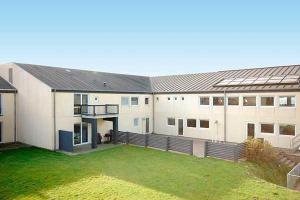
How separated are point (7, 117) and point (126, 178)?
15.9m

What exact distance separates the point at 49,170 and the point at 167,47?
24.2m

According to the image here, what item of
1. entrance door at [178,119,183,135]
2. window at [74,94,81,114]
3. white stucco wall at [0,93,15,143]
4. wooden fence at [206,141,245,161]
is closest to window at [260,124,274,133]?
wooden fence at [206,141,245,161]

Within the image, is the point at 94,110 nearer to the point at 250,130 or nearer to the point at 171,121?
the point at 171,121

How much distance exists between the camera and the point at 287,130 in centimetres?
2284

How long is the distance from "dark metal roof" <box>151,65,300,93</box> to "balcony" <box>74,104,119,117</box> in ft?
27.9

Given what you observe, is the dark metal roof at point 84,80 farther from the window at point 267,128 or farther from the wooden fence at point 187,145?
the window at point 267,128

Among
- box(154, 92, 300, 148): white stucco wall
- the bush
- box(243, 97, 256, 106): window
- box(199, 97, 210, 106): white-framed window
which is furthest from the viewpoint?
box(199, 97, 210, 106): white-framed window

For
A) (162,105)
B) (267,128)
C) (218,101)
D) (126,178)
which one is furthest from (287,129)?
(126,178)

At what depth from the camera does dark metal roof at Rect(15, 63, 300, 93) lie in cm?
2369

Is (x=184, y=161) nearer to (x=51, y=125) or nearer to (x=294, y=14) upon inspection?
(x=51, y=125)

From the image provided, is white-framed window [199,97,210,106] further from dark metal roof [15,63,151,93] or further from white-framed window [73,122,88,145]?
white-framed window [73,122,88,145]

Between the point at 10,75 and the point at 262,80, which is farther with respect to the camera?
the point at 10,75

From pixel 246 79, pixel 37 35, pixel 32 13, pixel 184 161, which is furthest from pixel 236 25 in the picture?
pixel 37 35

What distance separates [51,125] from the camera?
21656mm
